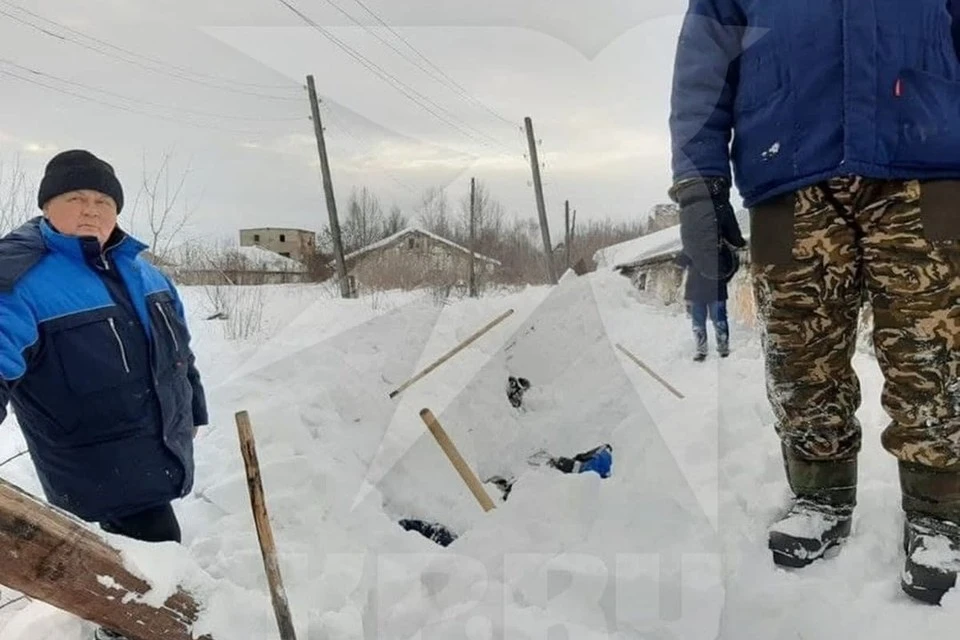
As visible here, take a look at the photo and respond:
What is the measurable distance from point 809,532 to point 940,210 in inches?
33.3

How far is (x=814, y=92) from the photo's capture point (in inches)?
62.1

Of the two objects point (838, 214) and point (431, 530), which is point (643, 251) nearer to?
point (431, 530)

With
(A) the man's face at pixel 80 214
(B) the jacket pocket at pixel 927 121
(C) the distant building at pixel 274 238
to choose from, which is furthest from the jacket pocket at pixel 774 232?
(C) the distant building at pixel 274 238

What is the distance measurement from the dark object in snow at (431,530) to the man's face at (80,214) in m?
2.37

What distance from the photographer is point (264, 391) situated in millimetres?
4797

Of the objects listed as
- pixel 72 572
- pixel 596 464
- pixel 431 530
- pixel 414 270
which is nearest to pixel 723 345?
pixel 596 464

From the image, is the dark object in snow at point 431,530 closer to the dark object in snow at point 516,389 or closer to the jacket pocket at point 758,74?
the jacket pocket at point 758,74

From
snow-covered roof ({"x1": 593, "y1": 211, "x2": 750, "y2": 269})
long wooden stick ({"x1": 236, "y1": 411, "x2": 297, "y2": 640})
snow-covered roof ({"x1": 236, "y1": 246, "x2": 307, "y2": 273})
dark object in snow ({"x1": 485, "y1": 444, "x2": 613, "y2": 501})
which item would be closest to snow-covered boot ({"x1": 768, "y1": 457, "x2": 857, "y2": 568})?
long wooden stick ({"x1": 236, "y1": 411, "x2": 297, "y2": 640})

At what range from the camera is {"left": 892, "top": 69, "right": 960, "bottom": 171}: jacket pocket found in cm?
146

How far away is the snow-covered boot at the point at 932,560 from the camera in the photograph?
145 centimetres

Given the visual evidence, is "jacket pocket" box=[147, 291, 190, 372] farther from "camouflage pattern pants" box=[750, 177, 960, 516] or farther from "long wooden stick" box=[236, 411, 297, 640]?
"camouflage pattern pants" box=[750, 177, 960, 516]

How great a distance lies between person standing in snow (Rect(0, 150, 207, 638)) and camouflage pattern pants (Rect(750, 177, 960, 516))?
1777mm

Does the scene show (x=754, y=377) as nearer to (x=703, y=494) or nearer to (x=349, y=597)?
(x=703, y=494)

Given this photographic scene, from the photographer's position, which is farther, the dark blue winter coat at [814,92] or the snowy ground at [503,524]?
the snowy ground at [503,524]
